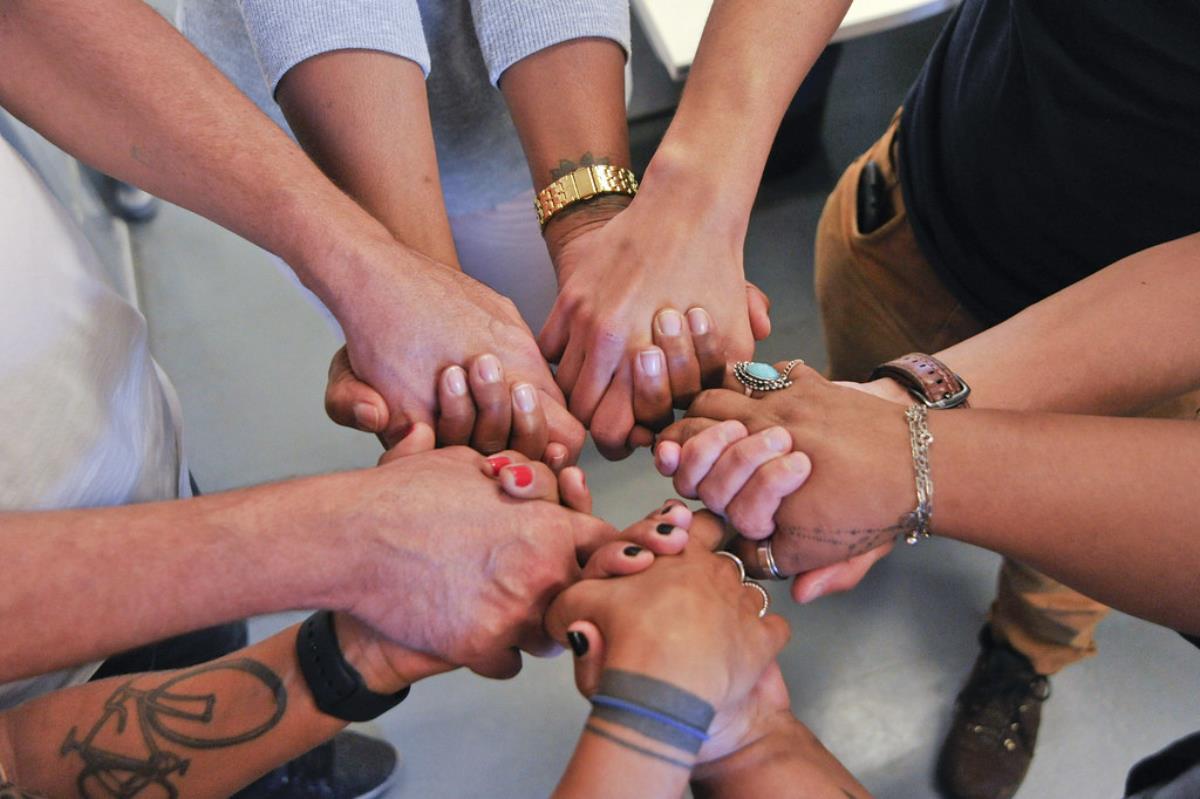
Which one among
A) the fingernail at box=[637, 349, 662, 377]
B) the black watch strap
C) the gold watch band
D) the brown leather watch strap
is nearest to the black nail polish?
the black watch strap

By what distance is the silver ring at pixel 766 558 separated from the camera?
0.88 m

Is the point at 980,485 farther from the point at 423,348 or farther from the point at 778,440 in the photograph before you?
the point at 423,348

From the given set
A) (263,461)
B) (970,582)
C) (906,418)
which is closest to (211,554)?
(906,418)

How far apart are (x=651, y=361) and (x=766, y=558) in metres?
0.25

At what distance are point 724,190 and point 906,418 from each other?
35cm

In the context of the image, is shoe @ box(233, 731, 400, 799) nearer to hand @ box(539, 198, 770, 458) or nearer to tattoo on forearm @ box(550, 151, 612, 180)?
hand @ box(539, 198, 770, 458)

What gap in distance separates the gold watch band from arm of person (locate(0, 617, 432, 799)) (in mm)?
563

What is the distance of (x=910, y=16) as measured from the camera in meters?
1.45

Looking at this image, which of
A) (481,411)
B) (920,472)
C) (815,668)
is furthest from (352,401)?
(815,668)

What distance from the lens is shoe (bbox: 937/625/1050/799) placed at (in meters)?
1.44

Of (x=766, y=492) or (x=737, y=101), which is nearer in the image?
(x=766, y=492)

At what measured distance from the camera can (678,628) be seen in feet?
2.42

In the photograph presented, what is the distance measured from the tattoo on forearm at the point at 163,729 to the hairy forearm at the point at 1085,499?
679 millimetres

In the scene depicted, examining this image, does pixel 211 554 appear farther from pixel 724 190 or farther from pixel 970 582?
pixel 970 582
